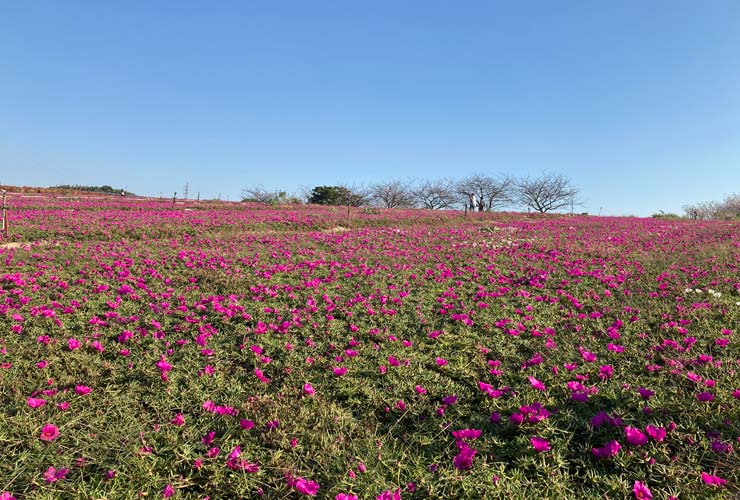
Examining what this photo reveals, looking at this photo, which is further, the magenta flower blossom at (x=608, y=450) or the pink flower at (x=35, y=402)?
the pink flower at (x=35, y=402)

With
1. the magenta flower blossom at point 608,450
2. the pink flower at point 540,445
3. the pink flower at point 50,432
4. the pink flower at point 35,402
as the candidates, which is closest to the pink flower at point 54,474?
the pink flower at point 50,432

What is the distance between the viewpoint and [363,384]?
3836 millimetres

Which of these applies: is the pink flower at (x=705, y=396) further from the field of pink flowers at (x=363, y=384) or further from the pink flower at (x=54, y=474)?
the pink flower at (x=54, y=474)

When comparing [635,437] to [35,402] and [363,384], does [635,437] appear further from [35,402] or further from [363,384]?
[35,402]

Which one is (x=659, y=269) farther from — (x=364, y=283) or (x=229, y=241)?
(x=229, y=241)

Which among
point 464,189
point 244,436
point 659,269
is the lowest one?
point 244,436

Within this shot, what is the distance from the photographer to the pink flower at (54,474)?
244cm

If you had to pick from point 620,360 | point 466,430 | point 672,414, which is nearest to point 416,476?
point 466,430

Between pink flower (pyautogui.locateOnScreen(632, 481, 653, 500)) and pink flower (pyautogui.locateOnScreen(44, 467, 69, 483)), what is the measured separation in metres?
3.92

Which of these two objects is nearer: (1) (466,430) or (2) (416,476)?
(2) (416,476)

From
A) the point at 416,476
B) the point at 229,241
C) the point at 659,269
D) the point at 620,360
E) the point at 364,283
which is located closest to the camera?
the point at 416,476

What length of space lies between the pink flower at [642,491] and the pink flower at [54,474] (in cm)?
392

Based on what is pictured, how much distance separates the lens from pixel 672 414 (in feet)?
10.1

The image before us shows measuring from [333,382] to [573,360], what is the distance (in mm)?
2894
